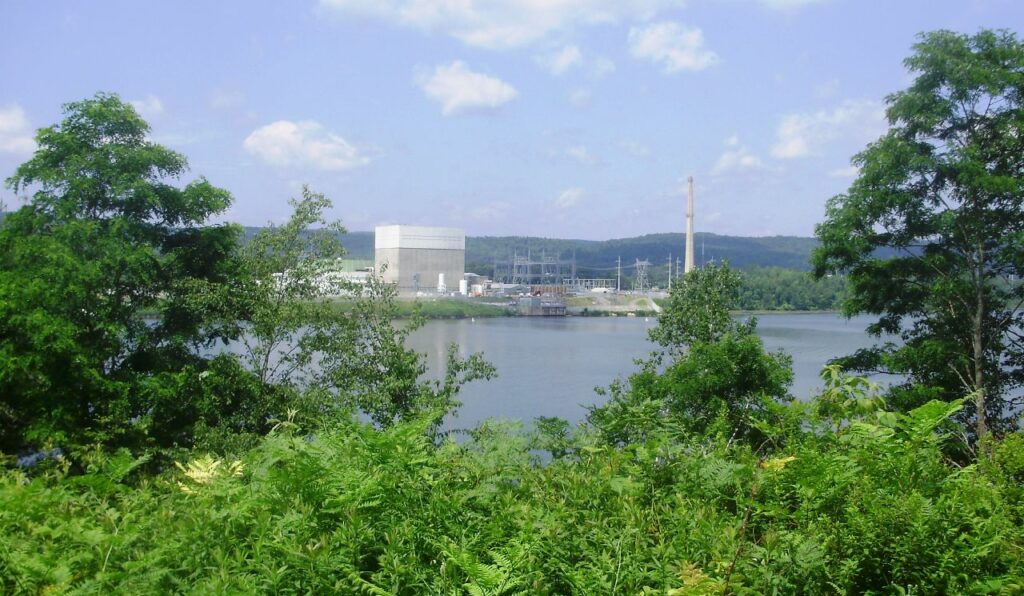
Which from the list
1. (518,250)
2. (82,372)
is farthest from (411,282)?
(82,372)

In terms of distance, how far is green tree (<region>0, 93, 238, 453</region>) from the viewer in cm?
962

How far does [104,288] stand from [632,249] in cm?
9473

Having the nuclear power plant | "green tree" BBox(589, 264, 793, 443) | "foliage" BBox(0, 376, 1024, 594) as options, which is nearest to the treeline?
the nuclear power plant

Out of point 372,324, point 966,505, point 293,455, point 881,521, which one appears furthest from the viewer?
point 372,324

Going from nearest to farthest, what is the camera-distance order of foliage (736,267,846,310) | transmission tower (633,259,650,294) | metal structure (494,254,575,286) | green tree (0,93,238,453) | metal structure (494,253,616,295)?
green tree (0,93,238,453), foliage (736,267,846,310), transmission tower (633,259,650,294), metal structure (494,253,616,295), metal structure (494,254,575,286)

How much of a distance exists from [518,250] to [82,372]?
78.5m

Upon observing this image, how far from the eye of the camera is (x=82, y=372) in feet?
31.9

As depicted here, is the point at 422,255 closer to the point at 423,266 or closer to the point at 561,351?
the point at 423,266

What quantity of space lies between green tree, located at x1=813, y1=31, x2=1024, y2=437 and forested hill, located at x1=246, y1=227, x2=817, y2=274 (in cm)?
6739

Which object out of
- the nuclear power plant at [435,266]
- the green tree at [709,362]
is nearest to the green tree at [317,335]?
the green tree at [709,362]

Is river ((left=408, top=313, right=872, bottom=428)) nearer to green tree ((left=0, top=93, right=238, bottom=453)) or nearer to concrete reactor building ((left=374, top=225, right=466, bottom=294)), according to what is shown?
green tree ((left=0, top=93, right=238, bottom=453))

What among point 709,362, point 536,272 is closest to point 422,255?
point 536,272

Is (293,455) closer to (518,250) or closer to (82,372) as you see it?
(82,372)

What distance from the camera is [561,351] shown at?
103ft
